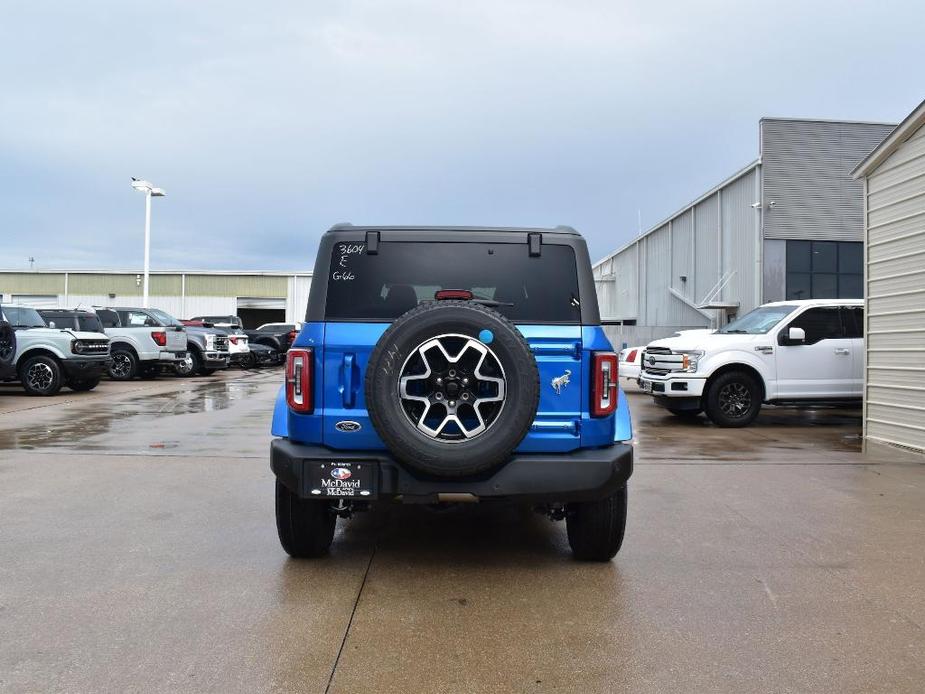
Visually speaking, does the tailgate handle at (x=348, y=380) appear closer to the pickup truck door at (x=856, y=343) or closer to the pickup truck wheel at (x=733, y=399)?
the pickup truck wheel at (x=733, y=399)

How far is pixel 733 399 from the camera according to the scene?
37.4 ft

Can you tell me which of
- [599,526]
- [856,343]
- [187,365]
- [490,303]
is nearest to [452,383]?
[490,303]

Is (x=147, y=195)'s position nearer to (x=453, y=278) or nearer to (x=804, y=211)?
(x=804, y=211)

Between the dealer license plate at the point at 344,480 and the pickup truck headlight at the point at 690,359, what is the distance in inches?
324

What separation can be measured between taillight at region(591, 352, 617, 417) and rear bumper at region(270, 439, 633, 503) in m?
0.25

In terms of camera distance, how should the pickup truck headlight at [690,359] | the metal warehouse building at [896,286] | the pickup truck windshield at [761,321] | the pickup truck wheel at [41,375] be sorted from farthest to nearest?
1. the pickup truck wheel at [41,375]
2. the pickup truck windshield at [761,321]
3. the pickup truck headlight at [690,359]
4. the metal warehouse building at [896,286]

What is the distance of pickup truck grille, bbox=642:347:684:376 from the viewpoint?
37.5ft

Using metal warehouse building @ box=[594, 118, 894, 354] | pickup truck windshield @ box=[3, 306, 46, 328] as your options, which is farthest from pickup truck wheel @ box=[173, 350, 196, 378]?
metal warehouse building @ box=[594, 118, 894, 354]

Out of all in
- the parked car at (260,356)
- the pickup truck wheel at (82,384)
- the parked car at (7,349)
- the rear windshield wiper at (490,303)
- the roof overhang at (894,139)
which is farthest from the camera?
the parked car at (260,356)

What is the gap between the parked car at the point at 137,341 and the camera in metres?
19.9

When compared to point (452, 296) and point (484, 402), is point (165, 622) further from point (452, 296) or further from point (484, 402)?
point (452, 296)

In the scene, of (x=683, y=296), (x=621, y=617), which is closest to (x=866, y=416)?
(x=621, y=617)

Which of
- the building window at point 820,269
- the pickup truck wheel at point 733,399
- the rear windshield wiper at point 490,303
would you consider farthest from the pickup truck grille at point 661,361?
the building window at point 820,269

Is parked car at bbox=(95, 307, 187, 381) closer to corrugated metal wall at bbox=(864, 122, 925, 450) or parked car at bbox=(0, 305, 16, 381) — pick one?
parked car at bbox=(0, 305, 16, 381)
